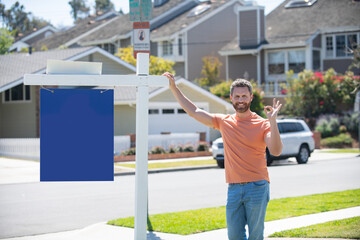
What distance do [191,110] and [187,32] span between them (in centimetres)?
3968

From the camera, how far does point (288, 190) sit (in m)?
13.4

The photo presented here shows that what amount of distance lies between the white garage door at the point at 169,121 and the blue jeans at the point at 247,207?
80.9ft

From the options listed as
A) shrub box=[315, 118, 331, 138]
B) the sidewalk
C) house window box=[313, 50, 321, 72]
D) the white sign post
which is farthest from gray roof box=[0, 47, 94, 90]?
the white sign post

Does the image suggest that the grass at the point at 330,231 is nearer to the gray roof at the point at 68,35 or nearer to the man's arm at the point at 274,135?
the man's arm at the point at 274,135

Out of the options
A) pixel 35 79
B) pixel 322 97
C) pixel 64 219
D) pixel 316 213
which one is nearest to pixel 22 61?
pixel 322 97

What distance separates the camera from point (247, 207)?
481 cm

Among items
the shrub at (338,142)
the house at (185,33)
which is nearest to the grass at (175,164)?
the shrub at (338,142)

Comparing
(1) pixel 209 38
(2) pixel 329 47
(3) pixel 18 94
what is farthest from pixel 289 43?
(3) pixel 18 94

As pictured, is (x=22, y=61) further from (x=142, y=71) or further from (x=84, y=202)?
(x=142, y=71)

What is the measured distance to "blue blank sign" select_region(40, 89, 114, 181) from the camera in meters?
5.45

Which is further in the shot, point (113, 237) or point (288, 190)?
point (288, 190)

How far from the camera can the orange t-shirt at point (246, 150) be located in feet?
15.8

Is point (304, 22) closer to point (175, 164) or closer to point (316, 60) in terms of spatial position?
point (316, 60)

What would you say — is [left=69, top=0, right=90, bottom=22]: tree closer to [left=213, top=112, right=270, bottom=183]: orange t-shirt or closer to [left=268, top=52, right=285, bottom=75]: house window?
[left=268, top=52, right=285, bottom=75]: house window
